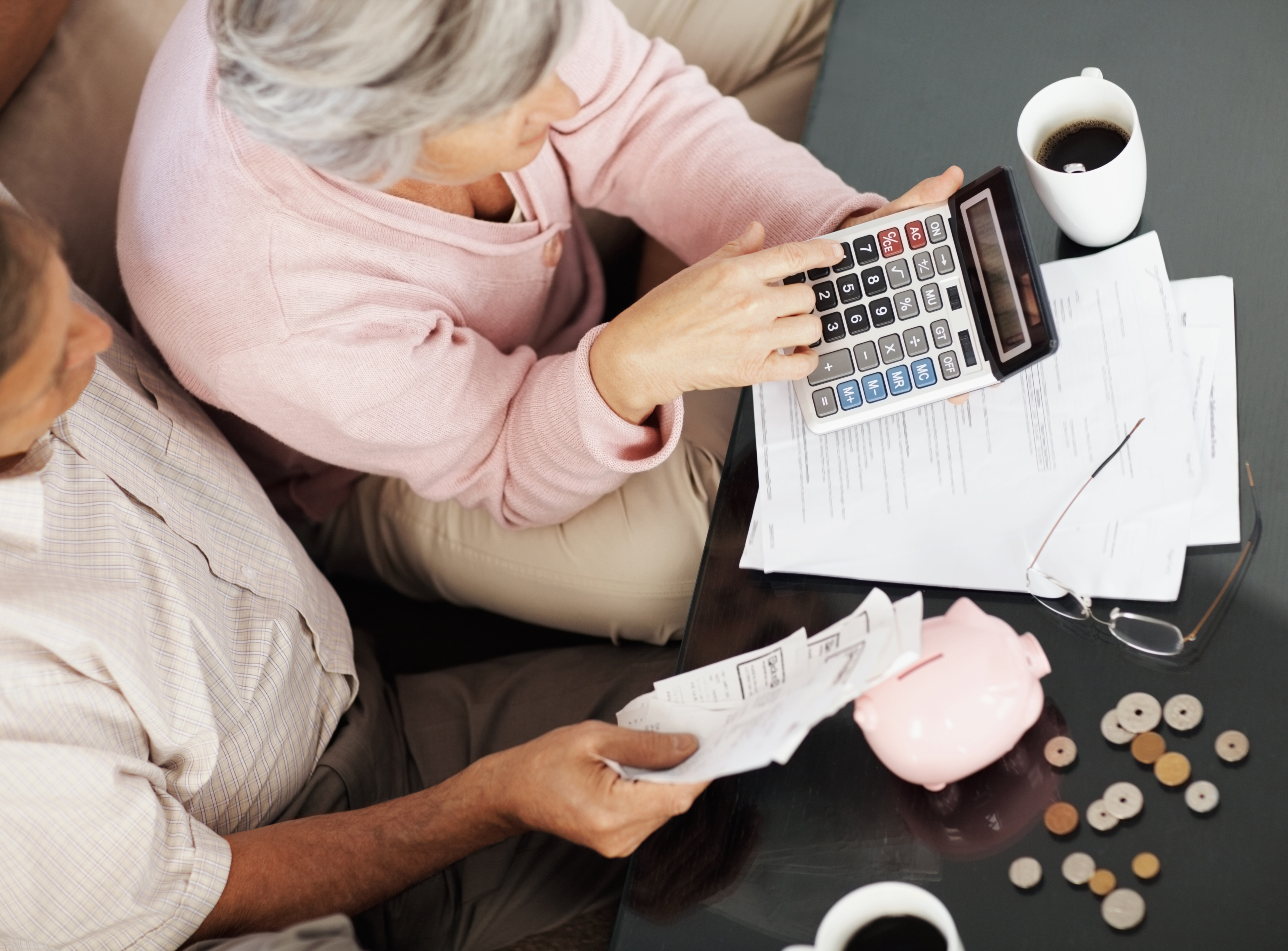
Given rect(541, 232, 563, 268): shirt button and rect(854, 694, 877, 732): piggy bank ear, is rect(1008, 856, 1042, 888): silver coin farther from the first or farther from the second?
rect(541, 232, 563, 268): shirt button

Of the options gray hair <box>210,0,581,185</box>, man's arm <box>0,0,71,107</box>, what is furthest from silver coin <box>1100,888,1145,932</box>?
man's arm <box>0,0,71,107</box>

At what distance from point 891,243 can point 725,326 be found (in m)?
0.13

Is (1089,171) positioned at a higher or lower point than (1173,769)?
higher

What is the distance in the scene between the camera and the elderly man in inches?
25.1

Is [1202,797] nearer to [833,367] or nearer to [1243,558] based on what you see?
[1243,558]

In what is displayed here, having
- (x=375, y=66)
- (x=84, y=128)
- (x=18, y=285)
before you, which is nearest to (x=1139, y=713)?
(x=375, y=66)

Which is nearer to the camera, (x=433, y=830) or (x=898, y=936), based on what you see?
(x=898, y=936)

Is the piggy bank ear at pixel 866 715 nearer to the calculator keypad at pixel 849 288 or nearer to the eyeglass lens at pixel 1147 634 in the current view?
the eyeglass lens at pixel 1147 634

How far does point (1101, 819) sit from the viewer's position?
579 mm

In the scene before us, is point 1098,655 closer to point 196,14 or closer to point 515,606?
point 515,606

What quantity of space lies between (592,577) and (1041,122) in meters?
0.52

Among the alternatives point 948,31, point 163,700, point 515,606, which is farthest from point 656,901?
point 948,31

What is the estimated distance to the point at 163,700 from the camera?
71 centimetres

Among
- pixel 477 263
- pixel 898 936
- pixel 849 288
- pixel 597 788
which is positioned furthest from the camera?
pixel 477 263
